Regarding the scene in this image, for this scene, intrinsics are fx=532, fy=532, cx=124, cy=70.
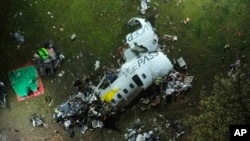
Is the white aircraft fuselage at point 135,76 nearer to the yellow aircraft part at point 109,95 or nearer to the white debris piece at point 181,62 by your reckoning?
the yellow aircraft part at point 109,95

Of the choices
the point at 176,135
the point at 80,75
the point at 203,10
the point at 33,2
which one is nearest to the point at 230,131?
the point at 176,135

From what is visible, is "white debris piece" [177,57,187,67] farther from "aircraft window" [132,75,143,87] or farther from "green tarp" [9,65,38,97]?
"green tarp" [9,65,38,97]

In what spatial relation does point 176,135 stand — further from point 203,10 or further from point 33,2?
point 33,2

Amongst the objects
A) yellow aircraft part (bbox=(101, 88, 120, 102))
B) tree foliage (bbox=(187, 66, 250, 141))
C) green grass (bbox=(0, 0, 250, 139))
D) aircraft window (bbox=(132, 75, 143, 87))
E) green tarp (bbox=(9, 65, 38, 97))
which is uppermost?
green grass (bbox=(0, 0, 250, 139))

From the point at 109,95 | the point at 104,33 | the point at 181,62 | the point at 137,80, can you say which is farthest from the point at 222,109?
the point at 104,33

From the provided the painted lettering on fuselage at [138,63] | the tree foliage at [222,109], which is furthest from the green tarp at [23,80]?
the tree foliage at [222,109]

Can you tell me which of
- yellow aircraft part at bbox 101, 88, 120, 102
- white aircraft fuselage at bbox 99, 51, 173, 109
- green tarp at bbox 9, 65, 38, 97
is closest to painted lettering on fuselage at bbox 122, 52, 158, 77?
white aircraft fuselage at bbox 99, 51, 173, 109
